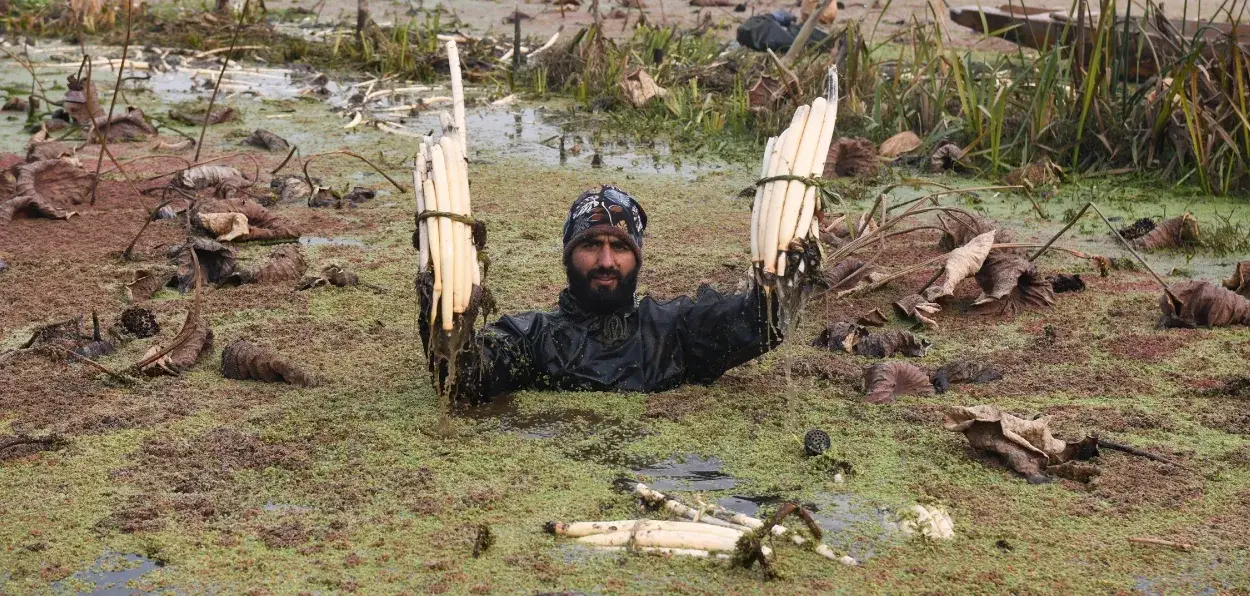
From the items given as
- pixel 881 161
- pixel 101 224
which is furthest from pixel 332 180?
pixel 881 161

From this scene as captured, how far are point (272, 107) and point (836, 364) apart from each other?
5980 mm

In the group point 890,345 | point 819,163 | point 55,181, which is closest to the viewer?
point 819,163

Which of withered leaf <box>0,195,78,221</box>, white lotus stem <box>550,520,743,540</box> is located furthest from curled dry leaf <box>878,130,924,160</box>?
white lotus stem <box>550,520,743,540</box>

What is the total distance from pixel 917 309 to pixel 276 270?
2.48m

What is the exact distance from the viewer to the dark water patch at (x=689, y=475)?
3766 millimetres

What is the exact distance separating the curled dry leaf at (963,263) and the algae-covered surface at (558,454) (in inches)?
4.7

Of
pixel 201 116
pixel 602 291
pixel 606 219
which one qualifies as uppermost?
pixel 606 219

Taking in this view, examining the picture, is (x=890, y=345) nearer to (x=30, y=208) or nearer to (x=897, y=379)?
(x=897, y=379)

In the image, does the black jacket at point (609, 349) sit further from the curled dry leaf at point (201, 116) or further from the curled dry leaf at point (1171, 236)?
the curled dry leaf at point (201, 116)

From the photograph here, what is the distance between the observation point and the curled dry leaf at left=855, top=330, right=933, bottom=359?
4855mm

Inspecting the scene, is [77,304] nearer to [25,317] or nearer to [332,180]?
[25,317]

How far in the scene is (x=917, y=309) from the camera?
17.1 ft

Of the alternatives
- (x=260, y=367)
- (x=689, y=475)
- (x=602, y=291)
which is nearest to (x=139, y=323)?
(x=260, y=367)

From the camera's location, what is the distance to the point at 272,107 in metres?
9.64
